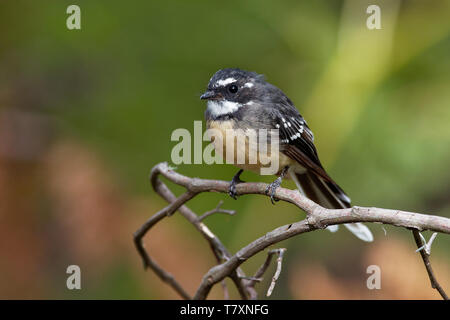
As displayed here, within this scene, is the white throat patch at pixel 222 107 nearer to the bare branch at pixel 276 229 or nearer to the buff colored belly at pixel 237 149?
A: the buff colored belly at pixel 237 149

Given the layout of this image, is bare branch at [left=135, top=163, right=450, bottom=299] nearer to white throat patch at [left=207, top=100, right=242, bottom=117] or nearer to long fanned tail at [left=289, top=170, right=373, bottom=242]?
white throat patch at [left=207, top=100, right=242, bottom=117]

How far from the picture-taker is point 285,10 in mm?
4266

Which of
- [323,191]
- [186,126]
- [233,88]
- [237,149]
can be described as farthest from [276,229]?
[186,126]

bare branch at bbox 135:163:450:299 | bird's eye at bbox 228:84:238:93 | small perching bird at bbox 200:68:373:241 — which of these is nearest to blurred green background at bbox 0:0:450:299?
small perching bird at bbox 200:68:373:241

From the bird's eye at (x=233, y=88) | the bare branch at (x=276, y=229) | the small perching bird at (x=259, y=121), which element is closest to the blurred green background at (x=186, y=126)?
the small perching bird at (x=259, y=121)

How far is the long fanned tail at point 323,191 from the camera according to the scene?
3.73m

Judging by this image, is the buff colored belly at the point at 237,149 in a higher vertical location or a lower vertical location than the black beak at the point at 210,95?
lower

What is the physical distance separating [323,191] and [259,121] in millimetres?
693

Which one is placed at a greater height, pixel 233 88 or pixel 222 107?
pixel 233 88

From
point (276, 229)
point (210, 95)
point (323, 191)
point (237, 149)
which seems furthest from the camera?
point (323, 191)

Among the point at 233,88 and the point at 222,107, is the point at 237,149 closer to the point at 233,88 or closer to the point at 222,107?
the point at 222,107

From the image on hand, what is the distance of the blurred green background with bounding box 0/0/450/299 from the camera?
12.7ft

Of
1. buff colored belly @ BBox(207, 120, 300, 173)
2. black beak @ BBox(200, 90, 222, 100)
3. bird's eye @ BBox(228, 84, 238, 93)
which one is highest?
bird's eye @ BBox(228, 84, 238, 93)

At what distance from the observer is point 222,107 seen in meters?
3.54
